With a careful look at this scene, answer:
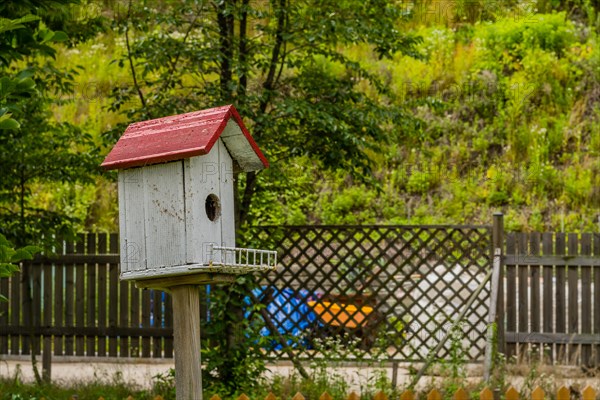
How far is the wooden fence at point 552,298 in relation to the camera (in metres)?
8.33

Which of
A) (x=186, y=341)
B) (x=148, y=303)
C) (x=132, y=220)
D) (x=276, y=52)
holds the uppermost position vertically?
(x=276, y=52)

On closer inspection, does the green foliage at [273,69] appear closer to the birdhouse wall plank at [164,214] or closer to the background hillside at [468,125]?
the background hillside at [468,125]

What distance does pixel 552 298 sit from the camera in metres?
8.52

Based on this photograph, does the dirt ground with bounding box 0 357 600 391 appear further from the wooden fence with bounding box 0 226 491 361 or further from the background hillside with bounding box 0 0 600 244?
the background hillside with bounding box 0 0 600 244

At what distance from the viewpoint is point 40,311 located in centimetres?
895

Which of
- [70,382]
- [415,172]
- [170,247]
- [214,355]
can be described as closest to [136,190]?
[170,247]

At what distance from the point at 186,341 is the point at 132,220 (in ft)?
1.95

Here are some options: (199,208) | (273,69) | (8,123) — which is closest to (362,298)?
(273,69)

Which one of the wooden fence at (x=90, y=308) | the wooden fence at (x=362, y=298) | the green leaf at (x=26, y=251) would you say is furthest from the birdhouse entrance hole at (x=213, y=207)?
the wooden fence at (x=90, y=308)

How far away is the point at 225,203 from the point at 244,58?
3292mm

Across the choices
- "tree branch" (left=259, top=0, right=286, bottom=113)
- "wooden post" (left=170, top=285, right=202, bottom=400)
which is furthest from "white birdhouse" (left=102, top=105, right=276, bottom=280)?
"tree branch" (left=259, top=0, right=286, bottom=113)

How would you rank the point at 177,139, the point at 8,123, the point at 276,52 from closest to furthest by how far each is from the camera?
1. the point at 8,123
2. the point at 177,139
3. the point at 276,52

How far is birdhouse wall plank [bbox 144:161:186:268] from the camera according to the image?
12.2ft

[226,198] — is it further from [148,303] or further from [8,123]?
[148,303]
